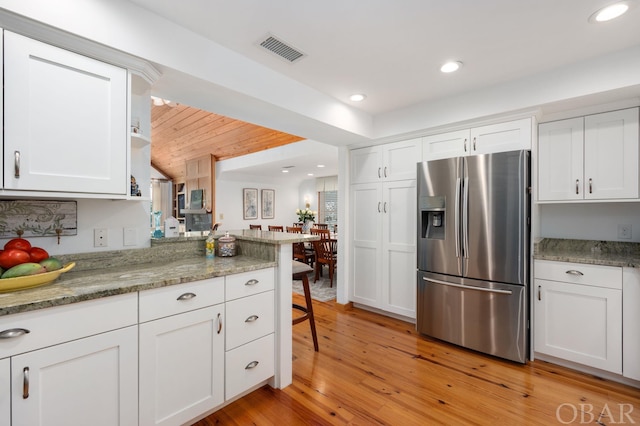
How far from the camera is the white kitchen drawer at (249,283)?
1802mm

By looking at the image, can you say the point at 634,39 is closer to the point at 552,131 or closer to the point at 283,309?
the point at 552,131

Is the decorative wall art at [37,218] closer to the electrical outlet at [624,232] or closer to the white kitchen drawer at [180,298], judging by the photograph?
the white kitchen drawer at [180,298]

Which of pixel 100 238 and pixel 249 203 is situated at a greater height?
pixel 249 203

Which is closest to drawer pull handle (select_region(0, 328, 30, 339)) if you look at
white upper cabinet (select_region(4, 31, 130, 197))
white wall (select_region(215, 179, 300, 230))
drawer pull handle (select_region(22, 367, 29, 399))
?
drawer pull handle (select_region(22, 367, 29, 399))

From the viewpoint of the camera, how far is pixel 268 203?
820 cm

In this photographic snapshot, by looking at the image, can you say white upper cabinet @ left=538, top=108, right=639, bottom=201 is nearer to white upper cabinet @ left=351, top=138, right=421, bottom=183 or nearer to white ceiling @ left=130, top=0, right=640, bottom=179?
white ceiling @ left=130, top=0, right=640, bottom=179

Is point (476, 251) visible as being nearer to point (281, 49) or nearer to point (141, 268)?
point (281, 49)

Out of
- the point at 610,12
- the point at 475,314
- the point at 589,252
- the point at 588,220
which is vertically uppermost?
the point at 610,12

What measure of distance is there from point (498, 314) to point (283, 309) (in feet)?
5.90

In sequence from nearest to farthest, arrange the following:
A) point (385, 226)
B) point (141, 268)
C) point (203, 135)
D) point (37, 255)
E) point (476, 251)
A: point (37, 255)
point (141, 268)
point (476, 251)
point (385, 226)
point (203, 135)

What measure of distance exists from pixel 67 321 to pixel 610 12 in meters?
3.11

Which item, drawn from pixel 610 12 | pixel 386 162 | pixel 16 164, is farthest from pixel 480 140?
pixel 16 164

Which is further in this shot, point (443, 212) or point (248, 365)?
point (443, 212)

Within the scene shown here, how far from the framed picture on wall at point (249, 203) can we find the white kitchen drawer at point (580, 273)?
6.44m
